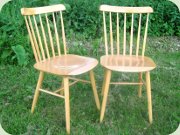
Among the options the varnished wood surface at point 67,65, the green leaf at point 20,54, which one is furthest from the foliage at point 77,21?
the varnished wood surface at point 67,65

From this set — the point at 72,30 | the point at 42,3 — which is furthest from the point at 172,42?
the point at 42,3

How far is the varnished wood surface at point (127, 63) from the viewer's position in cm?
281

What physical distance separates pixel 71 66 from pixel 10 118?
783mm

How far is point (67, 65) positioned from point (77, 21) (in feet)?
6.96

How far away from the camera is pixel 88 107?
3252 mm

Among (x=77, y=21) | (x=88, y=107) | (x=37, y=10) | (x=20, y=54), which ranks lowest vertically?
(x=88, y=107)

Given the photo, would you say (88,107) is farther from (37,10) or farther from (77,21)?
(77,21)

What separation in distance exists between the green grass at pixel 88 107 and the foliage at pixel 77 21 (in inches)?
13.0

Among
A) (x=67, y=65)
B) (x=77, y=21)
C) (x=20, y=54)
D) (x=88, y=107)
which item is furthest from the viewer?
(x=77, y=21)

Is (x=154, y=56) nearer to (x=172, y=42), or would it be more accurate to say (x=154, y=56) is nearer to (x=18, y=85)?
(x=172, y=42)

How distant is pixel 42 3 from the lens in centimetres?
467

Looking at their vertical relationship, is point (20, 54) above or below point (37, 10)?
below

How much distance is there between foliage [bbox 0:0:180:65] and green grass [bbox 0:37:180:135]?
330mm

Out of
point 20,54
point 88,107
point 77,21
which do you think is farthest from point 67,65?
point 77,21
